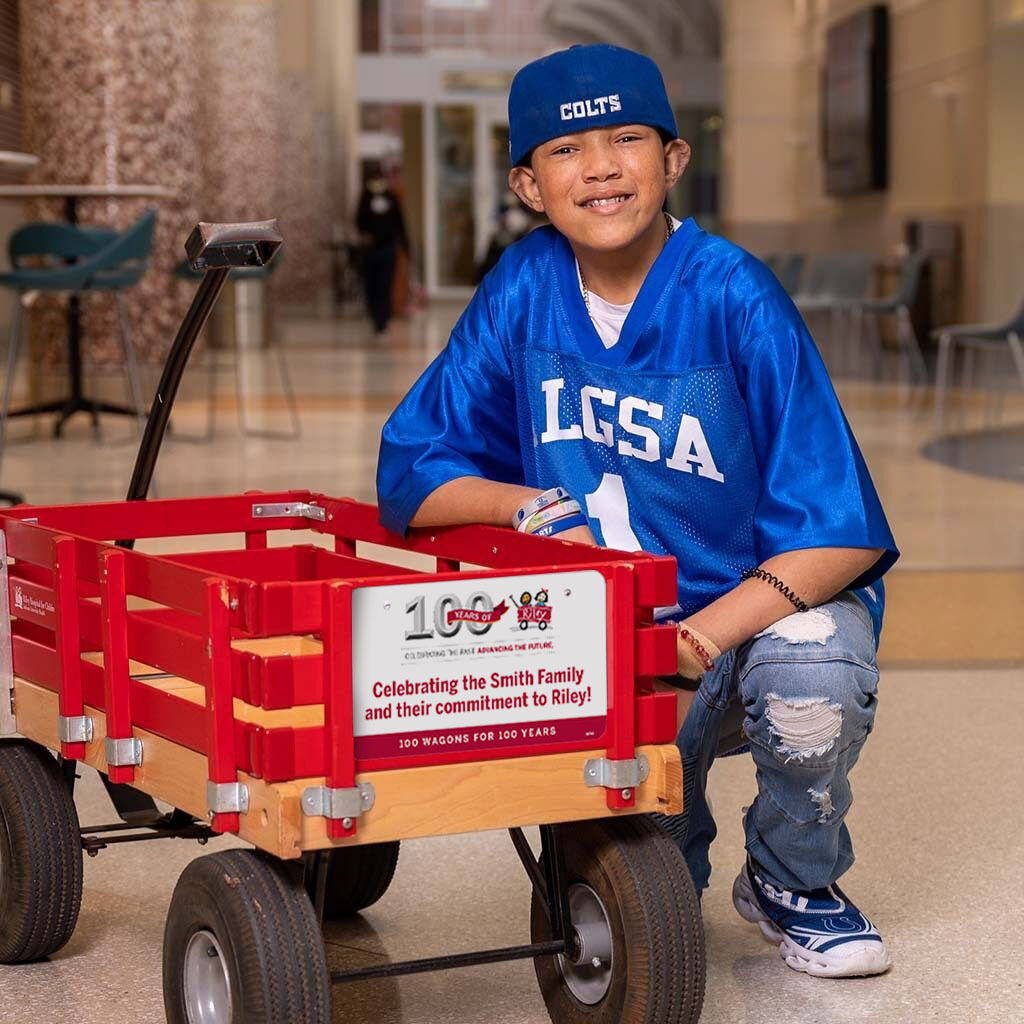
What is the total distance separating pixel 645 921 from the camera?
1.70 meters

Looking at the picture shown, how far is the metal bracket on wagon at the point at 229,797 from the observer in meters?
1.65

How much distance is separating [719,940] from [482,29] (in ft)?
35.0

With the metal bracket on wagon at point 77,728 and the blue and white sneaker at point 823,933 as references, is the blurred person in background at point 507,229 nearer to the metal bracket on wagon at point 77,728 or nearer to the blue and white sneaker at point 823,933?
the blue and white sneaker at point 823,933

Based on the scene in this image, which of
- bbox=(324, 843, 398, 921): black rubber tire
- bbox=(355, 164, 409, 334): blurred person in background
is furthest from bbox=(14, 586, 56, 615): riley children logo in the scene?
bbox=(355, 164, 409, 334): blurred person in background

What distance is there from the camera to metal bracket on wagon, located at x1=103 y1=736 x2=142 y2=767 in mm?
1831

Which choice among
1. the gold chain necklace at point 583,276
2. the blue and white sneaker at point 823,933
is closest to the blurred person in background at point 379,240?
the gold chain necklace at point 583,276

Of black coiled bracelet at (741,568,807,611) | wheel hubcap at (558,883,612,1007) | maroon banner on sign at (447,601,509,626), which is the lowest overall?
wheel hubcap at (558,883,612,1007)

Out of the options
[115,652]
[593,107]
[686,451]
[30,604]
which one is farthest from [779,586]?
[30,604]

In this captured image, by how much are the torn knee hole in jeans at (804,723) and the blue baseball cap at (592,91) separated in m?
0.66

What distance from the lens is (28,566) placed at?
2.10 m

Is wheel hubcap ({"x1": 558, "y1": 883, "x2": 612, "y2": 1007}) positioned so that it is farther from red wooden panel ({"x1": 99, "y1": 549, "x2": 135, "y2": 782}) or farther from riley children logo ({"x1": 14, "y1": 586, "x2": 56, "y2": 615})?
riley children logo ({"x1": 14, "y1": 586, "x2": 56, "y2": 615})

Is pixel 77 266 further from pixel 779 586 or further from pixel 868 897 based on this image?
pixel 779 586

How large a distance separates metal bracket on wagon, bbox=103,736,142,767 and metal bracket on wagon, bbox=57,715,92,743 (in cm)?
9

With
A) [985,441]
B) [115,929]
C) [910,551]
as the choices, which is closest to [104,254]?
[910,551]
